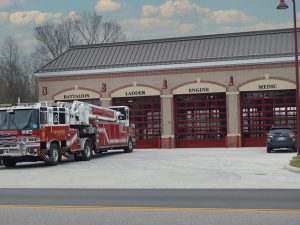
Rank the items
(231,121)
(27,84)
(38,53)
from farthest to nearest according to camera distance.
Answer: (38,53), (27,84), (231,121)

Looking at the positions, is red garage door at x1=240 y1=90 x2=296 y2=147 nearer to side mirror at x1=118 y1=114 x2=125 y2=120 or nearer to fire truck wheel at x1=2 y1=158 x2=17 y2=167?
side mirror at x1=118 y1=114 x2=125 y2=120

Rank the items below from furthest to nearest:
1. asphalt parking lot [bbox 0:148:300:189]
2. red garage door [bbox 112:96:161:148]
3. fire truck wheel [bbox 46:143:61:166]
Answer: red garage door [bbox 112:96:161:148] → fire truck wheel [bbox 46:143:61:166] → asphalt parking lot [bbox 0:148:300:189]

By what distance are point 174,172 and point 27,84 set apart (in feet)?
175

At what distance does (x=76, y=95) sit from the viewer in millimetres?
42594

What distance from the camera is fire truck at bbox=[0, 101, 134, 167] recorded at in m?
23.9

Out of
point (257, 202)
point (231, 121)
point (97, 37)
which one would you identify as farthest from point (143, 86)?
point (97, 37)

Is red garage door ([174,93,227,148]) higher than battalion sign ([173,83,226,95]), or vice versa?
battalion sign ([173,83,226,95])

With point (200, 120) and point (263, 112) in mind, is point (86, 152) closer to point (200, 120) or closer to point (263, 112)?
point (200, 120)

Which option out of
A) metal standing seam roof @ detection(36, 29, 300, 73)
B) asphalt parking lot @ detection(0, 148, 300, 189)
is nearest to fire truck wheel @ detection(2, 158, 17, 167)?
asphalt parking lot @ detection(0, 148, 300, 189)

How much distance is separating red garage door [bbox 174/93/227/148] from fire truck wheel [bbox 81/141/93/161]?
1343cm

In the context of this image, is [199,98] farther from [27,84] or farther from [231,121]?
[27,84]

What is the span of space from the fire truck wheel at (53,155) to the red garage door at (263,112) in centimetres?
1784

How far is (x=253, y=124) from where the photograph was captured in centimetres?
3969

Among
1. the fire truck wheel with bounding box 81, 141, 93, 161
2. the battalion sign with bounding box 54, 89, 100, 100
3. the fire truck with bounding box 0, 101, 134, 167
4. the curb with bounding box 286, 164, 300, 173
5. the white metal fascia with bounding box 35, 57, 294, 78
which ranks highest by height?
the white metal fascia with bounding box 35, 57, 294, 78
